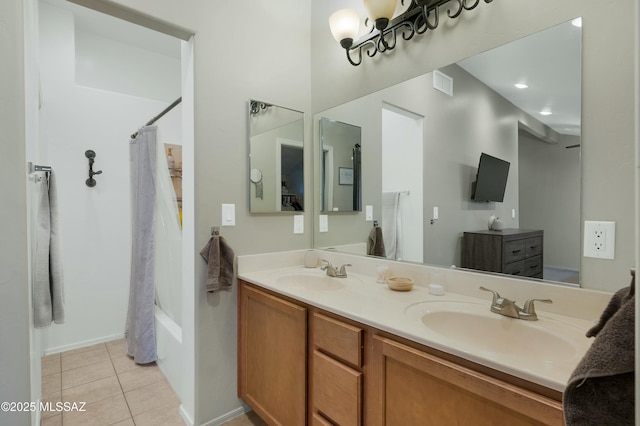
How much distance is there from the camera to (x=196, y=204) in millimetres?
1649

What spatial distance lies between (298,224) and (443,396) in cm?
142

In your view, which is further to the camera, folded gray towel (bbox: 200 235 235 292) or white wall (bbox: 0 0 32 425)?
folded gray towel (bbox: 200 235 235 292)

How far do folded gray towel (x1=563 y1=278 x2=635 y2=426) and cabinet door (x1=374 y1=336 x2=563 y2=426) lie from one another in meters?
0.18

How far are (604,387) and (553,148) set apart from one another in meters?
0.96

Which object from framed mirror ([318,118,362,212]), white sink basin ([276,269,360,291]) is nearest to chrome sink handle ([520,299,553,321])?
white sink basin ([276,269,360,291])

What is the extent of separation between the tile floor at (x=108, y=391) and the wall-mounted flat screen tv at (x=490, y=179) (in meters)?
1.75

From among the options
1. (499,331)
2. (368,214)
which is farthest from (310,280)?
(499,331)

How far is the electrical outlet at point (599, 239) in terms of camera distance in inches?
38.9

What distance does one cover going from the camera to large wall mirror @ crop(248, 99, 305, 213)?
6.12ft

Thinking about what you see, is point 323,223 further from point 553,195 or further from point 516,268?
point 553,195

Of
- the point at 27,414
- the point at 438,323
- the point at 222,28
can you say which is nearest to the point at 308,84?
the point at 222,28

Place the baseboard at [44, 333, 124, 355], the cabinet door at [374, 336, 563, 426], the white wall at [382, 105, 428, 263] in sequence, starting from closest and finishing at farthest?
1. the cabinet door at [374, 336, 563, 426]
2. the white wall at [382, 105, 428, 263]
3. the baseboard at [44, 333, 124, 355]

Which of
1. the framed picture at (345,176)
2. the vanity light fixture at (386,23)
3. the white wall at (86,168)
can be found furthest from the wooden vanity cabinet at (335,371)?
the white wall at (86,168)

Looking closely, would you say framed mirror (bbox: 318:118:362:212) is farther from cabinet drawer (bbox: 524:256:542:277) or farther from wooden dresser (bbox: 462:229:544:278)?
cabinet drawer (bbox: 524:256:542:277)
